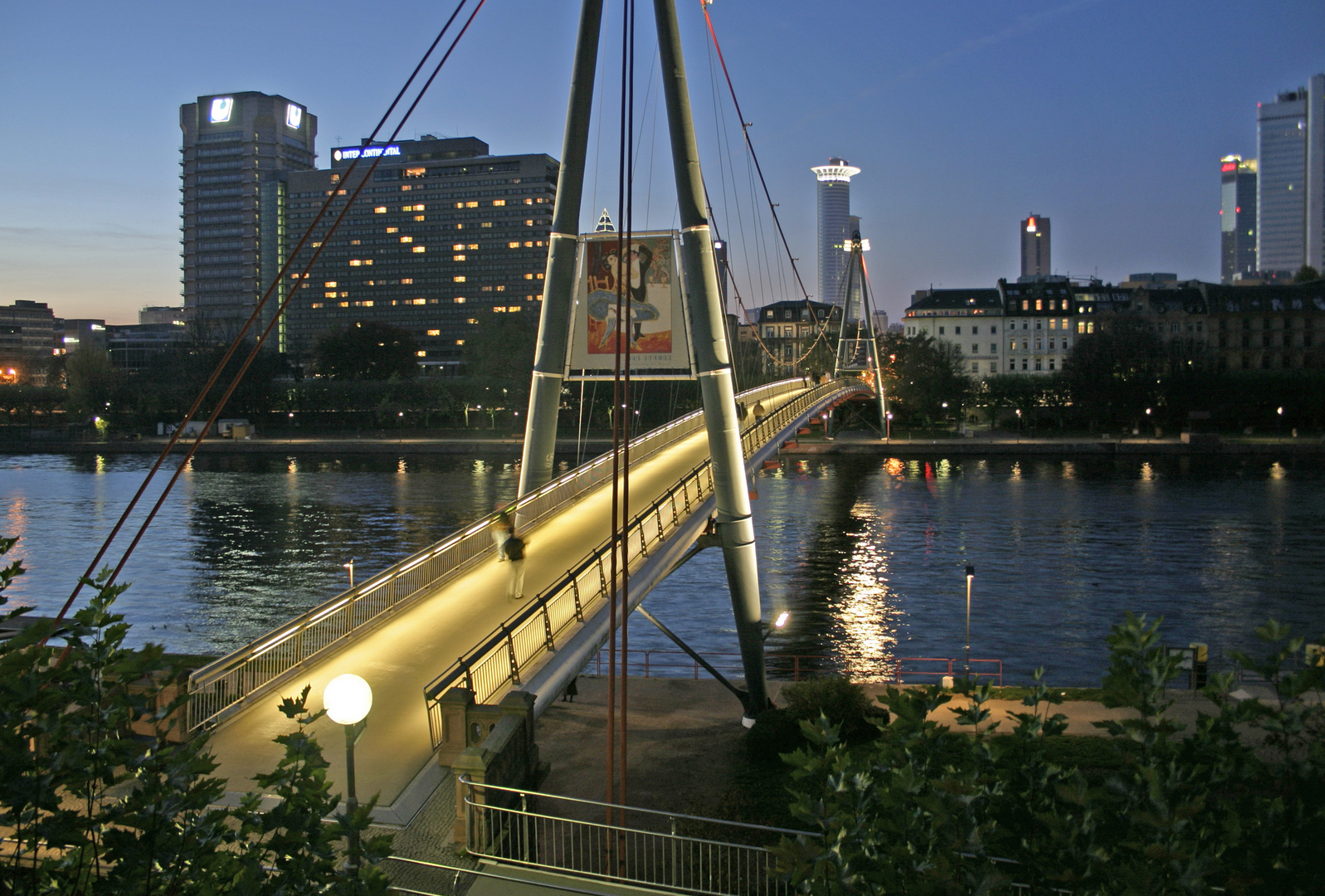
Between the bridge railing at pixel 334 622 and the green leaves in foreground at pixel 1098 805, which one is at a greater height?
the green leaves in foreground at pixel 1098 805

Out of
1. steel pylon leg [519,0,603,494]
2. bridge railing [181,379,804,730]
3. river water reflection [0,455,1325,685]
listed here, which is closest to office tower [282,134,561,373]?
river water reflection [0,455,1325,685]

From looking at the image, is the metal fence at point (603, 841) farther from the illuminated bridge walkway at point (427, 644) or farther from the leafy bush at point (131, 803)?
the leafy bush at point (131, 803)

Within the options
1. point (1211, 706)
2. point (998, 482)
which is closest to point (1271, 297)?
point (998, 482)

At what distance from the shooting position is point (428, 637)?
14.0m

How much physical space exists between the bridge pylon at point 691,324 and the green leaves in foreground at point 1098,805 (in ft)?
42.6

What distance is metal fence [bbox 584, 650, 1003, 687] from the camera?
86.3ft

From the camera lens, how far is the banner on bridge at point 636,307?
1864 cm

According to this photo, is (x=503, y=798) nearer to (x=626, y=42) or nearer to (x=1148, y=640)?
(x=1148, y=640)

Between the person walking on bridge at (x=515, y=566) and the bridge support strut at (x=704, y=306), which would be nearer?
the person walking on bridge at (x=515, y=566)

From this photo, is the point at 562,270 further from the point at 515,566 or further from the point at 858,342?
the point at 858,342

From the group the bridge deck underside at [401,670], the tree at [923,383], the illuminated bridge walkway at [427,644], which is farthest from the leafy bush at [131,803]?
the tree at [923,383]

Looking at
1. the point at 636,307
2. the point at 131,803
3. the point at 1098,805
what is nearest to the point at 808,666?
the point at 636,307

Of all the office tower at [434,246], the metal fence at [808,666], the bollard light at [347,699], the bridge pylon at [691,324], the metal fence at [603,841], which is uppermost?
the office tower at [434,246]

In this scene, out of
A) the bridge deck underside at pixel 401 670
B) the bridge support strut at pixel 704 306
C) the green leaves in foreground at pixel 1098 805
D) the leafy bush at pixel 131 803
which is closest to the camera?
the green leaves in foreground at pixel 1098 805
